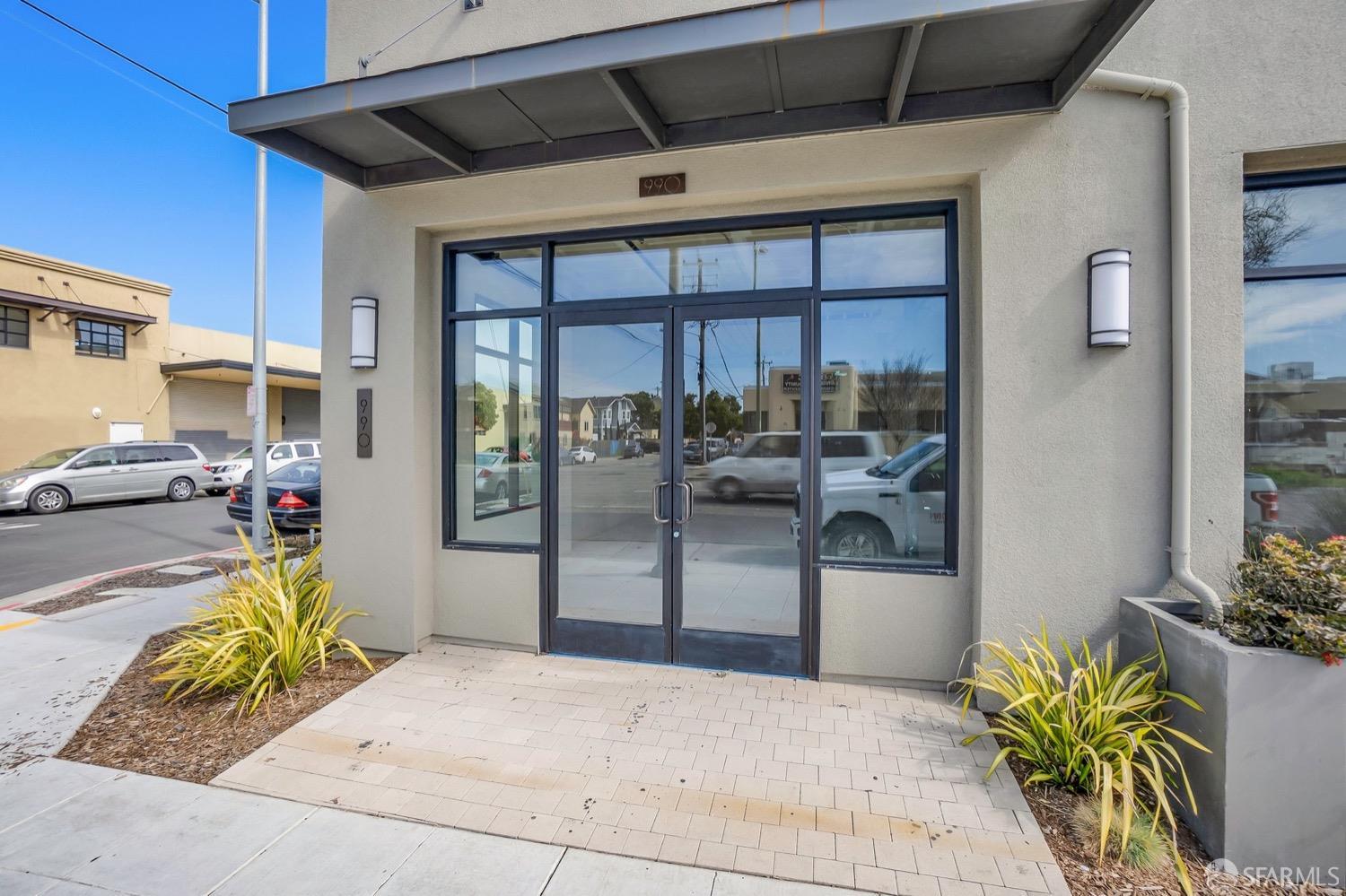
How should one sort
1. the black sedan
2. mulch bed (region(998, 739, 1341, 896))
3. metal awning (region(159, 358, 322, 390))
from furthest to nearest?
1. metal awning (region(159, 358, 322, 390))
2. the black sedan
3. mulch bed (region(998, 739, 1341, 896))

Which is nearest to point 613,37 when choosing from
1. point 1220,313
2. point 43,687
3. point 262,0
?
point 1220,313

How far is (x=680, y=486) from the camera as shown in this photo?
4309 mm

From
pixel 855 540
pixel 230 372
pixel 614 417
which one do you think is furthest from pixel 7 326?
pixel 855 540

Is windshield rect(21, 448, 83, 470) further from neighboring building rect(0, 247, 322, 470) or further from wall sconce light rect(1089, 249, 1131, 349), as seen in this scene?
wall sconce light rect(1089, 249, 1131, 349)

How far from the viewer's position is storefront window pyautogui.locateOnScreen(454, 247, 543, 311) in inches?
186

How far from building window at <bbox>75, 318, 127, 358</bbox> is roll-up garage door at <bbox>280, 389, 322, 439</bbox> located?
5.53 m

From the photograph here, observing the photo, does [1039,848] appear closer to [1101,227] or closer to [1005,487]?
[1005,487]

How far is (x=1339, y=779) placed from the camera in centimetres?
231

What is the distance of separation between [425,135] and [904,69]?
2868mm

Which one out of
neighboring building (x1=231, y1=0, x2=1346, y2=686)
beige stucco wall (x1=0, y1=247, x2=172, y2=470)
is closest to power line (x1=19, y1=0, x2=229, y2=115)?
neighboring building (x1=231, y1=0, x2=1346, y2=686)

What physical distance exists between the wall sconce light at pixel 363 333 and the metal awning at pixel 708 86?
0.90m

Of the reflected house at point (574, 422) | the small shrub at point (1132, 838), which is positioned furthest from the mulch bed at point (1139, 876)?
the reflected house at point (574, 422)

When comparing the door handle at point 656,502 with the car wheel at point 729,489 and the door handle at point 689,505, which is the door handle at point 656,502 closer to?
the door handle at point 689,505

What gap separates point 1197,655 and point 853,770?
158 cm
